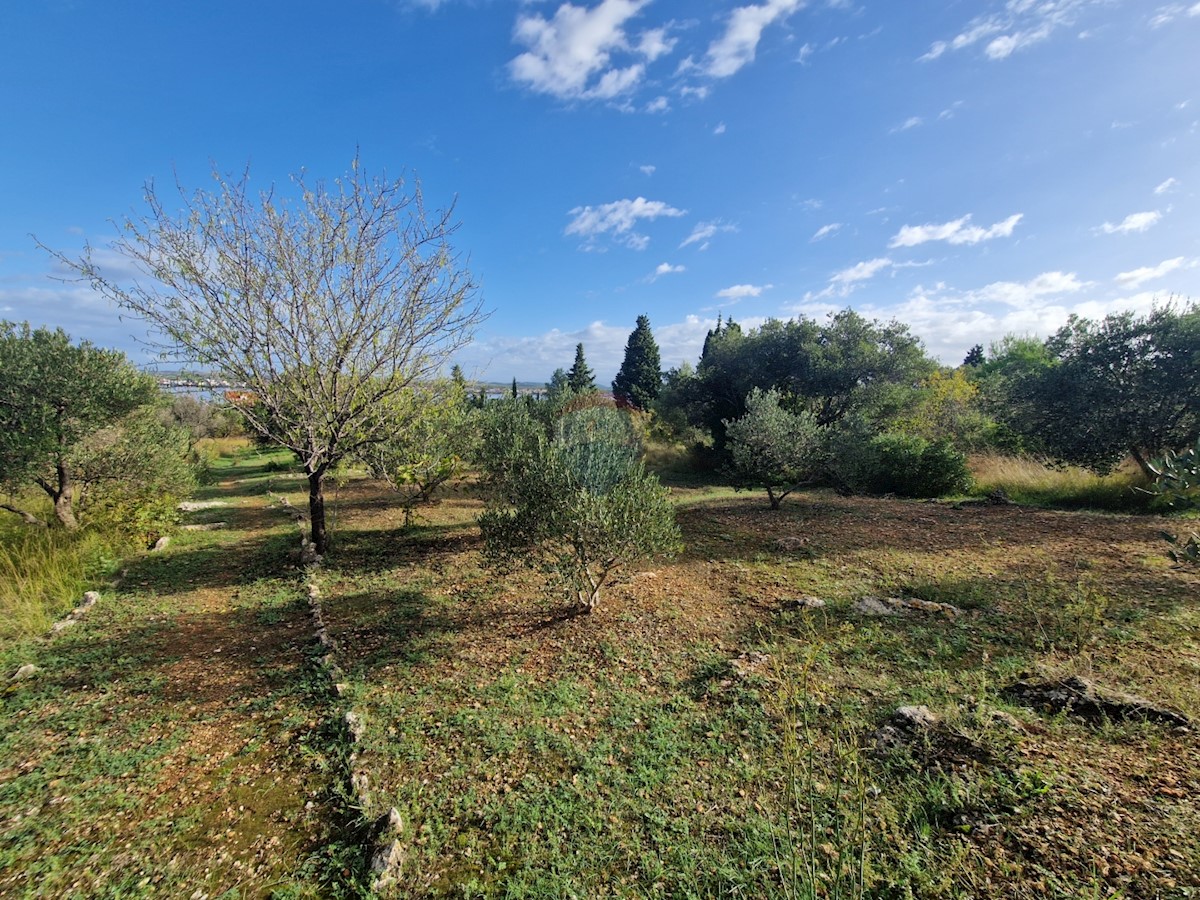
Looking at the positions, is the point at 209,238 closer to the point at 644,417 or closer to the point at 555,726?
→ the point at 555,726

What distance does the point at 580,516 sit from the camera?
500 cm

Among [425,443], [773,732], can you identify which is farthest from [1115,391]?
[425,443]

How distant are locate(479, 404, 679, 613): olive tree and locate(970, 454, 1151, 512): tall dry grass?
36.1 ft

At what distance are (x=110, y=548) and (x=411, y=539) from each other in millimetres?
4678

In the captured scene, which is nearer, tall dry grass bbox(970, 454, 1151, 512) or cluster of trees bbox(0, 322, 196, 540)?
cluster of trees bbox(0, 322, 196, 540)

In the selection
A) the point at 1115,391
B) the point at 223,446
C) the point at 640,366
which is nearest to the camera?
the point at 1115,391

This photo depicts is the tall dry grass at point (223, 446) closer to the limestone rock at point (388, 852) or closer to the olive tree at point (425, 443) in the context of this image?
the olive tree at point (425, 443)

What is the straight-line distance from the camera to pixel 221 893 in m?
2.42

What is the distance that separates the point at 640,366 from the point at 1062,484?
102 feet

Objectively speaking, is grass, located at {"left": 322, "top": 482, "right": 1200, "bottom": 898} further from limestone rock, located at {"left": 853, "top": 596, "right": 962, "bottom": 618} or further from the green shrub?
the green shrub

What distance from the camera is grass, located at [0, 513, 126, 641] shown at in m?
5.25

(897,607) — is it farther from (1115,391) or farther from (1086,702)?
(1115,391)

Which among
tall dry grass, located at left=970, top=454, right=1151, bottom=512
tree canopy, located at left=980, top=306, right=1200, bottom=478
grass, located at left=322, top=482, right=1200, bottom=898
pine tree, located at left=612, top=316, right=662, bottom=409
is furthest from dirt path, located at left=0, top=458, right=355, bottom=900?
pine tree, located at left=612, top=316, right=662, bottom=409

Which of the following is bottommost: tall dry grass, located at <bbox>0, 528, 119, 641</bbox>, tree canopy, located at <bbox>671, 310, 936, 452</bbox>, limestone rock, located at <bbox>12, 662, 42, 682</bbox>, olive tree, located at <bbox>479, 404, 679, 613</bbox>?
limestone rock, located at <bbox>12, 662, 42, 682</bbox>
